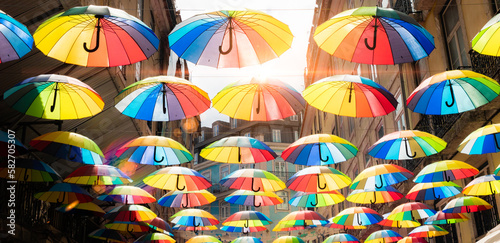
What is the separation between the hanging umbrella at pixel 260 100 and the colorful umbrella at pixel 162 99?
43 centimetres

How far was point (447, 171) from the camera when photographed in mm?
12453

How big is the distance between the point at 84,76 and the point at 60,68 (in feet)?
4.32

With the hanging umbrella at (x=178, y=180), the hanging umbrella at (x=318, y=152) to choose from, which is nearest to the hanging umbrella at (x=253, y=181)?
the hanging umbrella at (x=178, y=180)

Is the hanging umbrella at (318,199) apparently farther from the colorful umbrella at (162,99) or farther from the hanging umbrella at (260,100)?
the colorful umbrella at (162,99)

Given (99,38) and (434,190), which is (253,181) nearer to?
(434,190)

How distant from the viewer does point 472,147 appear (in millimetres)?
10508

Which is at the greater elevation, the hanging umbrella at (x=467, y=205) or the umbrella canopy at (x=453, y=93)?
the umbrella canopy at (x=453, y=93)

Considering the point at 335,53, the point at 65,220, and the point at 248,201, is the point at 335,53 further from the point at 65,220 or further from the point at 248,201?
the point at 65,220

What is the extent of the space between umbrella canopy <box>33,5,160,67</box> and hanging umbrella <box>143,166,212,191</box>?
219 inches

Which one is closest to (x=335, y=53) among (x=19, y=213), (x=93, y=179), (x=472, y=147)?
(x=472, y=147)

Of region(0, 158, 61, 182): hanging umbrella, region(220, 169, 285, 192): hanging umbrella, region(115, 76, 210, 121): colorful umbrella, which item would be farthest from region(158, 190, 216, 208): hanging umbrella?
region(115, 76, 210, 121): colorful umbrella

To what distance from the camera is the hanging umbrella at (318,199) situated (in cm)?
1619

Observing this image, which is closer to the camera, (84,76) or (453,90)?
(453,90)

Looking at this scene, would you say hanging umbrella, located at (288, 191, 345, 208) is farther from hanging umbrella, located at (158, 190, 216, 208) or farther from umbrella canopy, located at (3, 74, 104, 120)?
umbrella canopy, located at (3, 74, 104, 120)
